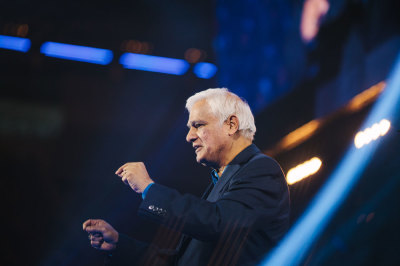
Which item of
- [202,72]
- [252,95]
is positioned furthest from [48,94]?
[252,95]

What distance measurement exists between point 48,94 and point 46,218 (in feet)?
5.83

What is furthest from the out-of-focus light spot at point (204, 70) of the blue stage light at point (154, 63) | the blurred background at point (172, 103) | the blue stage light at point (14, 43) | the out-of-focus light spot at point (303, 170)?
the out-of-focus light spot at point (303, 170)

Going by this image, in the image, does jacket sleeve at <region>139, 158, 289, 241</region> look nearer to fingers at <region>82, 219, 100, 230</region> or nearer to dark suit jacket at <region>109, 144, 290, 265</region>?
dark suit jacket at <region>109, 144, 290, 265</region>

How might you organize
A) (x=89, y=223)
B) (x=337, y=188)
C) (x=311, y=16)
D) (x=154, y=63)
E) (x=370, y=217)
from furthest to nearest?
(x=154, y=63) → (x=311, y=16) → (x=337, y=188) → (x=370, y=217) → (x=89, y=223)

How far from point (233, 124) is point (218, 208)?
15.5 inches

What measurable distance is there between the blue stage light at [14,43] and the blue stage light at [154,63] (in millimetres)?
925

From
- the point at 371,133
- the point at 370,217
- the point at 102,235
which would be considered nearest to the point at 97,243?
the point at 102,235

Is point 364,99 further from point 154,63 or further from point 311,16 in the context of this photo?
point 154,63

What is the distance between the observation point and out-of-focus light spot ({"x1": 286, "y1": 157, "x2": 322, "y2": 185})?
1.99 meters

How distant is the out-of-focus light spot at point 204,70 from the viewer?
12.7ft

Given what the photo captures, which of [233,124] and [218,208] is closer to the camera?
[218,208]

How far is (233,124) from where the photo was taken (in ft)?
4.38

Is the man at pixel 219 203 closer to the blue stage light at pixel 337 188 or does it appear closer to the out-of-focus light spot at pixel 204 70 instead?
the blue stage light at pixel 337 188

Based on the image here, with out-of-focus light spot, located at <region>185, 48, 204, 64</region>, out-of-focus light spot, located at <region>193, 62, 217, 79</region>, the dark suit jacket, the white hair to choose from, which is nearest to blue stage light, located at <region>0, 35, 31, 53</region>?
out-of-focus light spot, located at <region>185, 48, 204, 64</region>
